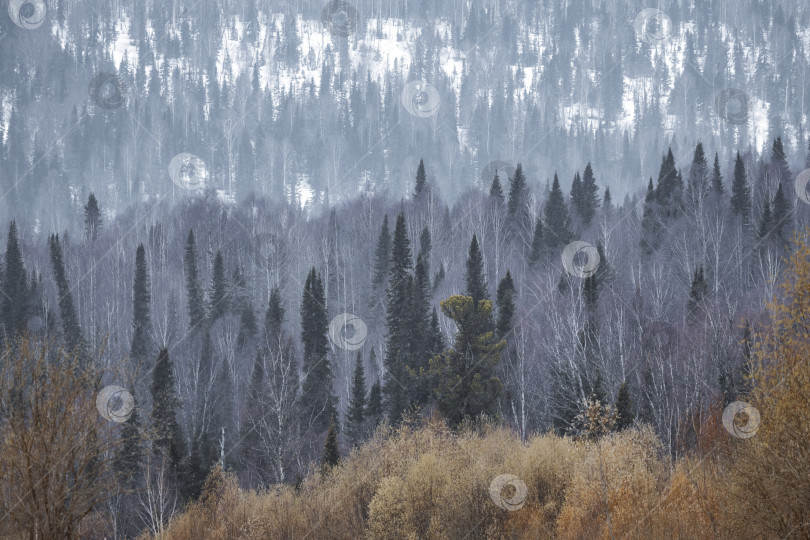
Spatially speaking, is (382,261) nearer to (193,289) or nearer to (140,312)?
(193,289)

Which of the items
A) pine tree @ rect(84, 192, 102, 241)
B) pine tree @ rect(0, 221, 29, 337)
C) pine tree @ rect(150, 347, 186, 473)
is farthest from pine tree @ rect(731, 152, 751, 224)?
pine tree @ rect(84, 192, 102, 241)

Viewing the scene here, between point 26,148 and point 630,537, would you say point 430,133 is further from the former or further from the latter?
point 630,537

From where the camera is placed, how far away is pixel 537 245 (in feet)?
225

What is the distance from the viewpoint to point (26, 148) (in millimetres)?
156250

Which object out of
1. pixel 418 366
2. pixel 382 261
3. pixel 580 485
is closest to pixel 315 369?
pixel 418 366

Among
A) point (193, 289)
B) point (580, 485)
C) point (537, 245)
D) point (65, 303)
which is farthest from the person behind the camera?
point (193, 289)

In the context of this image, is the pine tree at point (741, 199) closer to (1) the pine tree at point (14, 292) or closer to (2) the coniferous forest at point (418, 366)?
(2) the coniferous forest at point (418, 366)

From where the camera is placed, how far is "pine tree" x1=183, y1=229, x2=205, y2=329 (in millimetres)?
68562

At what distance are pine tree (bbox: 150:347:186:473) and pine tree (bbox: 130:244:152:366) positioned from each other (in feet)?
48.7

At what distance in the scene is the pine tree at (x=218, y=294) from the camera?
225ft

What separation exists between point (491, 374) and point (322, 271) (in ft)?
136

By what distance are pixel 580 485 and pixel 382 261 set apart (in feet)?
170

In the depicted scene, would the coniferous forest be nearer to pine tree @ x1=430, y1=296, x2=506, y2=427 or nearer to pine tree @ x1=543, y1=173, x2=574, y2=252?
pine tree @ x1=430, y1=296, x2=506, y2=427

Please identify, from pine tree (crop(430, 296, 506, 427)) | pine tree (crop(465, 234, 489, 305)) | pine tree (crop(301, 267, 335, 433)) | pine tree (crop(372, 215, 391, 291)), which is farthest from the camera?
pine tree (crop(372, 215, 391, 291))
